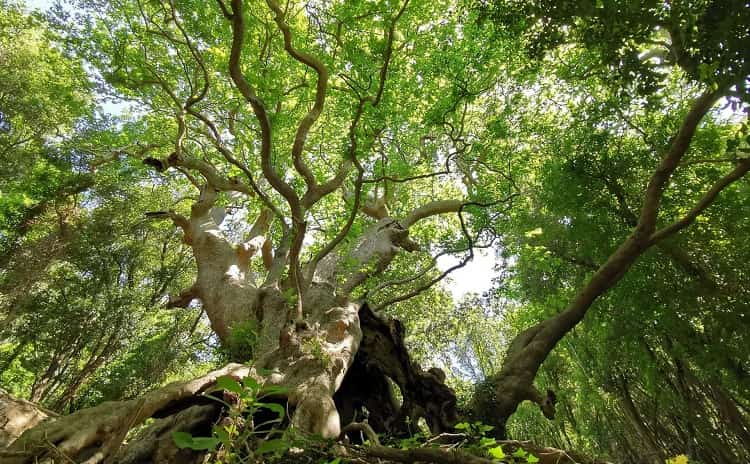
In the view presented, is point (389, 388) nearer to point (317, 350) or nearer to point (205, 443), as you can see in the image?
point (317, 350)

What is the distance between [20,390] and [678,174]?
667 inches

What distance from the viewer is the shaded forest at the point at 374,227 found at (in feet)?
7.83

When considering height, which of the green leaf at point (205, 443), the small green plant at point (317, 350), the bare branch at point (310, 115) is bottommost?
the green leaf at point (205, 443)

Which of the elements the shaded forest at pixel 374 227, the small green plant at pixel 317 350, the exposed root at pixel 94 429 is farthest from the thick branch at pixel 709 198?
the exposed root at pixel 94 429

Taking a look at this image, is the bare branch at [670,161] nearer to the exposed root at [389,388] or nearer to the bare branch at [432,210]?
the exposed root at [389,388]

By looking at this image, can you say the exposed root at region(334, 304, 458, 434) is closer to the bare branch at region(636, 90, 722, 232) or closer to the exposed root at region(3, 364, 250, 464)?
the exposed root at region(3, 364, 250, 464)

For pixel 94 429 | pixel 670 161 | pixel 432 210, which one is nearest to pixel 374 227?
pixel 432 210

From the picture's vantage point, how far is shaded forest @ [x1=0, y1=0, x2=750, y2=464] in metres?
2.39

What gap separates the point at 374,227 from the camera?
703cm

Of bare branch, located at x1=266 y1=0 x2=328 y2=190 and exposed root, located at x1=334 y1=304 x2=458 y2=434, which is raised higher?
bare branch, located at x1=266 y1=0 x2=328 y2=190

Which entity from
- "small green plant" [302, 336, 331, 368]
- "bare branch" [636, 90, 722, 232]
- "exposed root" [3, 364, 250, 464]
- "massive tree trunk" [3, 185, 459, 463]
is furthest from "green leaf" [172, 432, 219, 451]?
"bare branch" [636, 90, 722, 232]

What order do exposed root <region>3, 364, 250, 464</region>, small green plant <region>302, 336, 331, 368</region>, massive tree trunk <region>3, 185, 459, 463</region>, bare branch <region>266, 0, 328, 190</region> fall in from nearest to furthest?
exposed root <region>3, 364, 250, 464</region>
massive tree trunk <region>3, 185, 459, 463</region>
small green plant <region>302, 336, 331, 368</region>
bare branch <region>266, 0, 328, 190</region>

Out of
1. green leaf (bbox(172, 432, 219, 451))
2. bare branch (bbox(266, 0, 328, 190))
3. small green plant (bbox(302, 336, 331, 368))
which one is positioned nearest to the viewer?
green leaf (bbox(172, 432, 219, 451))

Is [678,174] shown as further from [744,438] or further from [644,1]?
[644,1]
